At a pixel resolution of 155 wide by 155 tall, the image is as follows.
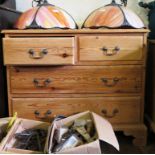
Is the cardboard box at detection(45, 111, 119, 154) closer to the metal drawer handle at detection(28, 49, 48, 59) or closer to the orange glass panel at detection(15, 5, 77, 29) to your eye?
the metal drawer handle at detection(28, 49, 48, 59)

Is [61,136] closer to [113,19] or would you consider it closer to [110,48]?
[110,48]

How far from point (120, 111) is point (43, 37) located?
55 centimetres

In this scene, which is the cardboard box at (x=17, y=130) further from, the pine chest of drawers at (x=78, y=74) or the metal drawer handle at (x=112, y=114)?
the metal drawer handle at (x=112, y=114)

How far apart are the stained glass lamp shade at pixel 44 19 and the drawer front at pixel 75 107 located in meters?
0.38

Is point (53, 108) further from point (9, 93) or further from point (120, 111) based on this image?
point (120, 111)

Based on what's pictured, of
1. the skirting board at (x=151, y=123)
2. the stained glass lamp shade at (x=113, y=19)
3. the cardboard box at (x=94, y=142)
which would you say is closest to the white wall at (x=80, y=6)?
the stained glass lamp shade at (x=113, y=19)

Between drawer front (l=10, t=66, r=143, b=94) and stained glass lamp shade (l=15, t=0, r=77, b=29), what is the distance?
0.73ft

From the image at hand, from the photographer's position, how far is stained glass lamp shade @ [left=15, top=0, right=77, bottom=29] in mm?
1333

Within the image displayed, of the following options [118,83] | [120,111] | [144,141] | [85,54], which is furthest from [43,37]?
[144,141]

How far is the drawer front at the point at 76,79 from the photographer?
133 centimetres

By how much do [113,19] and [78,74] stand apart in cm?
34

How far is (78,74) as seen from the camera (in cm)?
133

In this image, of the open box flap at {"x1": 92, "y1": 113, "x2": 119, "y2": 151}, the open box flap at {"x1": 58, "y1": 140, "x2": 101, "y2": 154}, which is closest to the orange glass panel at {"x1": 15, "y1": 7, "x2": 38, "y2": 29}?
the open box flap at {"x1": 92, "y1": 113, "x2": 119, "y2": 151}

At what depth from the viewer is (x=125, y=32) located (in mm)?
1298
